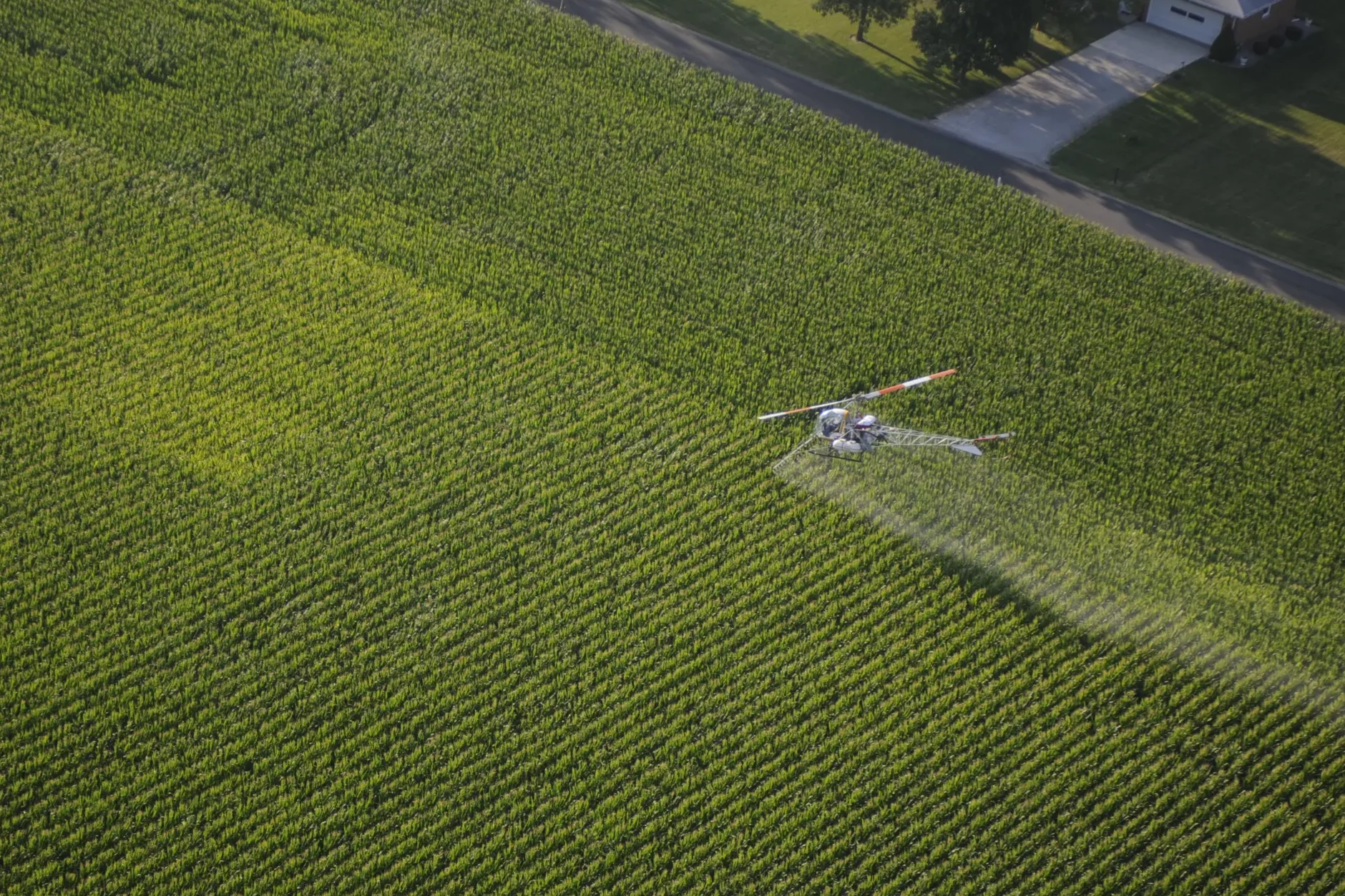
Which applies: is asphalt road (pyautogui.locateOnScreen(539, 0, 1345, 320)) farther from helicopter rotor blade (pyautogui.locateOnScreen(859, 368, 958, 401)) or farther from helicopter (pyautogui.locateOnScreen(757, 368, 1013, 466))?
helicopter (pyautogui.locateOnScreen(757, 368, 1013, 466))

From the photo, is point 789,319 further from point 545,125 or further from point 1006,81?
point 1006,81

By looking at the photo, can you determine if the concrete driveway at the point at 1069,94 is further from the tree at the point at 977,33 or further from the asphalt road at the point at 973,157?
the tree at the point at 977,33

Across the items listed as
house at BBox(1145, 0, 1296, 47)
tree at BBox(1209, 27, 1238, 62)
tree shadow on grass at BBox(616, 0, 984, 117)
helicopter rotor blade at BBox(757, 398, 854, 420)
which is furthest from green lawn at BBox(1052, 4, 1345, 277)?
helicopter rotor blade at BBox(757, 398, 854, 420)

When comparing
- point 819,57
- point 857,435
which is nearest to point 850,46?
point 819,57

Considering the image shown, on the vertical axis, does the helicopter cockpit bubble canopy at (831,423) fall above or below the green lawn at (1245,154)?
below

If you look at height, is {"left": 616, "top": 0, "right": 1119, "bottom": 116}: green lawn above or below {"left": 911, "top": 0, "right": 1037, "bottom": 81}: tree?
below

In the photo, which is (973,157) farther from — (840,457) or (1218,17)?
(840,457)

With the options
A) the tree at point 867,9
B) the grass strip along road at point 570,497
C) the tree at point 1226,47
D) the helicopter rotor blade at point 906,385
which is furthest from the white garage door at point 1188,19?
the helicopter rotor blade at point 906,385

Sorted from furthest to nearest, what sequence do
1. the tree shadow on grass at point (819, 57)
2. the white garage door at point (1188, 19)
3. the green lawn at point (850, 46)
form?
the white garage door at point (1188, 19) → the green lawn at point (850, 46) → the tree shadow on grass at point (819, 57)
